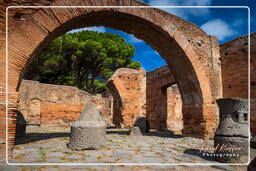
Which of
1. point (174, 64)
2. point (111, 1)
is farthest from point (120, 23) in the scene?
point (174, 64)

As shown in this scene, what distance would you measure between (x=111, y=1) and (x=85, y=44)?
15.7 metres

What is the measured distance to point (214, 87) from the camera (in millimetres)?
6684

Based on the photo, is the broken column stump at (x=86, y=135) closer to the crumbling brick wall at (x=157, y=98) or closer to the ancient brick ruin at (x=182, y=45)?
the ancient brick ruin at (x=182, y=45)

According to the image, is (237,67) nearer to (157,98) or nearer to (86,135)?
(157,98)

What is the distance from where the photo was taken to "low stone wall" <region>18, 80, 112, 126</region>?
494 inches

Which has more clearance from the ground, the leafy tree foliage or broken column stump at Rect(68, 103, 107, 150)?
the leafy tree foliage

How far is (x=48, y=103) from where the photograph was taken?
12727mm

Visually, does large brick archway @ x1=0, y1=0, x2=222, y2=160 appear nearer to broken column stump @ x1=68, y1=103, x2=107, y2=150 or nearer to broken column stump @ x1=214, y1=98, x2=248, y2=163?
broken column stump @ x1=68, y1=103, x2=107, y2=150

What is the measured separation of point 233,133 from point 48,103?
12137 mm

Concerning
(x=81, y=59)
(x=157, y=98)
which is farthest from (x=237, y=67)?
(x=81, y=59)

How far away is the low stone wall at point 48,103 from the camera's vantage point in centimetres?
1256

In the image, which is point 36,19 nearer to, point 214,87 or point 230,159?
point 230,159

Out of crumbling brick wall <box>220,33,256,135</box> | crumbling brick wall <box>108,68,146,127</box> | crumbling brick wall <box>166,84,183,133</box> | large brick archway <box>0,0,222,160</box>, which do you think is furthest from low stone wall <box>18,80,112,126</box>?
crumbling brick wall <box>220,33,256,135</box>

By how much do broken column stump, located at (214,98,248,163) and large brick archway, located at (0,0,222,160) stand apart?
8.87 ft
